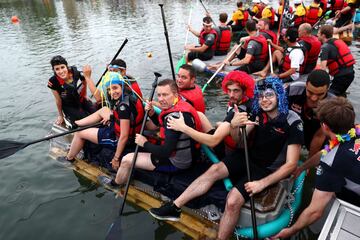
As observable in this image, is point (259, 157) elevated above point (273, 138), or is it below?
below

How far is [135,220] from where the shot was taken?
15.2ft

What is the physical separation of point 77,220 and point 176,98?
8.72 feet

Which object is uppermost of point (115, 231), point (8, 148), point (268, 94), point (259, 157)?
point (268, 94)

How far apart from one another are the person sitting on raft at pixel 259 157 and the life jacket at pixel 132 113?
1.14 m

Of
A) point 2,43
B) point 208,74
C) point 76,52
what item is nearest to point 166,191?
point 208,74

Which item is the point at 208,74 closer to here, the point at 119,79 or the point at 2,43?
the point at 119,79

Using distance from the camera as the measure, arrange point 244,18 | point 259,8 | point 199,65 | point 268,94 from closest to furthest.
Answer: point 268,94 → point 199,65 → point 244,18 → point 259,8

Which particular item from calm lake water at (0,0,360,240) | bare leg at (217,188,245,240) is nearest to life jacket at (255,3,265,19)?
calm lake water at (0,0,360,240)

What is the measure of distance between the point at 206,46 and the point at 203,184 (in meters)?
6.96

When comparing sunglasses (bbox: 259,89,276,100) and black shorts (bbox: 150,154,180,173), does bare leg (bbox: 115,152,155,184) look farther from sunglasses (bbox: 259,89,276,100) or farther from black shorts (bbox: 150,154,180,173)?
sunglasses (bbox: 259,89,276,100)

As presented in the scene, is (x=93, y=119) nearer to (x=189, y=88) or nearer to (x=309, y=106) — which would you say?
(x=189, y=88)

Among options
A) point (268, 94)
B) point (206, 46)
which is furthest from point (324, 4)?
point (268, 94)

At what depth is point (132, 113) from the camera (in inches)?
184

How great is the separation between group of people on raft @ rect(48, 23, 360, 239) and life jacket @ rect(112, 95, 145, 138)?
0.6 inches
